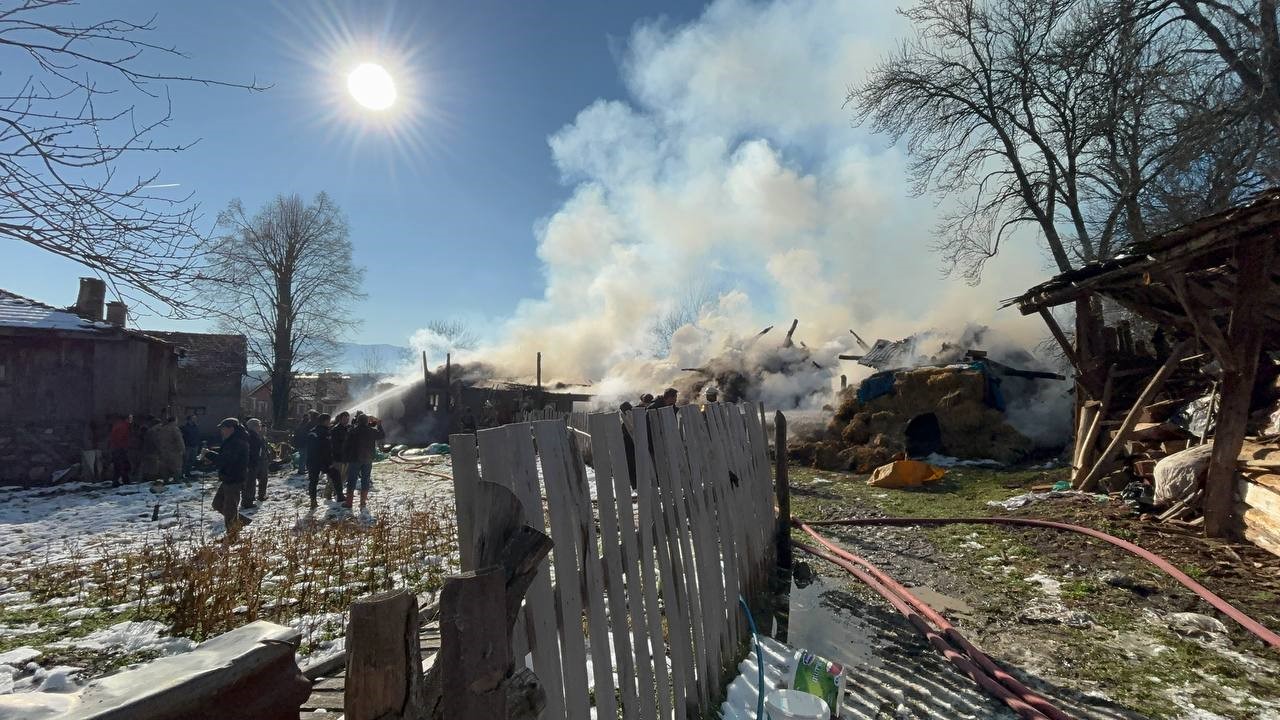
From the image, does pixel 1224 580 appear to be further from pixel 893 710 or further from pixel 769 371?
pixel 769 371

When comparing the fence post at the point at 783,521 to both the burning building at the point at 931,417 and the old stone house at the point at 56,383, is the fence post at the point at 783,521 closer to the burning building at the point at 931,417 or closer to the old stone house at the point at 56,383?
the burning building at the point at 931,417

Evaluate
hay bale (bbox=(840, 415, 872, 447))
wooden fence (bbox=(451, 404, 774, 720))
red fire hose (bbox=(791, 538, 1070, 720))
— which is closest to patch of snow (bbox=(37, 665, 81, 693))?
wooden fence (bbox=(451, 404, 774, 720))

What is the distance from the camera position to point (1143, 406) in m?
8.88

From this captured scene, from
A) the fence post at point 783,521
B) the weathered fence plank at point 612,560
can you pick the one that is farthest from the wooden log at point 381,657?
the fence post at point 783,521

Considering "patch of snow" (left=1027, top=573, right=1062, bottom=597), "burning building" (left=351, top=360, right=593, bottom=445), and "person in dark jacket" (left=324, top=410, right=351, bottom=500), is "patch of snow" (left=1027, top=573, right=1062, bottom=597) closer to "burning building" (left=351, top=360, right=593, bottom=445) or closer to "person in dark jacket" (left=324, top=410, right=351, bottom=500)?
"person in dark jacket" (left=324, top=410, right=351, bottom=500)

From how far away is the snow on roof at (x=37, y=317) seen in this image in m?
14.4

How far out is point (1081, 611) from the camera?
4.70m

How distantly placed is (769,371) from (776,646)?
21.4 meters

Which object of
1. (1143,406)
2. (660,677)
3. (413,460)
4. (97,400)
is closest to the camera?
(660,677)

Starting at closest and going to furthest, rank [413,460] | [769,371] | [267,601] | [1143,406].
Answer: [267,601] < [1143,406] < [413,460] < [769,371]

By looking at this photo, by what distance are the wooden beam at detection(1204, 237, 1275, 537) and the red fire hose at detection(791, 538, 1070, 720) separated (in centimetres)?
413

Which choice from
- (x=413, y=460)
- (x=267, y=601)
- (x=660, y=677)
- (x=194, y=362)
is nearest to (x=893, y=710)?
(x=660, y=677)

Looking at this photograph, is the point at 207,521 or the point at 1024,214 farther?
the point at 1024,214

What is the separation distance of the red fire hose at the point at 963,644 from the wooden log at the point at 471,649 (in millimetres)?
3235
